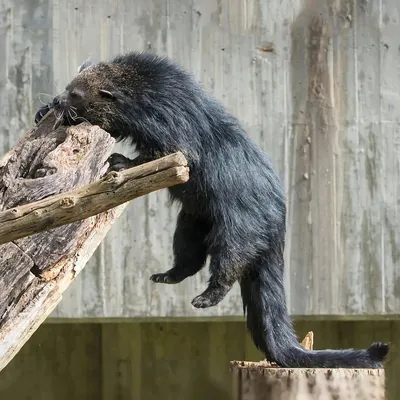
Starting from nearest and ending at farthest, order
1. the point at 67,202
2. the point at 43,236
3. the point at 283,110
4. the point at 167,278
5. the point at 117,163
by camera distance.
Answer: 1. the point at 67,202
2. the point at 43,236
3. the point at 117,163
4. the point at 167,278
5. the point at 283,110

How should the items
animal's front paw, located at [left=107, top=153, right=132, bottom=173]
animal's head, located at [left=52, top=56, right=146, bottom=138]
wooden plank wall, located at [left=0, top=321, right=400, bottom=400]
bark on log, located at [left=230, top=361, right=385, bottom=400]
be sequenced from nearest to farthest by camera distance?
bark on log, located at [left=230, top=361, right=385, bottom=400]
animal's front paw, located at [left=107, top=153, right=132, bottom=173]
animal's head, located at [left=52, top=56, right=146, bottom=138]
wooden plank wall, located at [left=0, top=321, right=400, bottom=400]

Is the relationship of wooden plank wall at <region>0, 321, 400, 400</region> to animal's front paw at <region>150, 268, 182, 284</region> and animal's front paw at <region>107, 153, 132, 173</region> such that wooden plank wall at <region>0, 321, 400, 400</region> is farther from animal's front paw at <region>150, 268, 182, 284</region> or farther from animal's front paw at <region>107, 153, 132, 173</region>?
animal's front paw at <region>107, 153, 132, 173</region>

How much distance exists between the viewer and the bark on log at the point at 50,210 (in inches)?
86.8

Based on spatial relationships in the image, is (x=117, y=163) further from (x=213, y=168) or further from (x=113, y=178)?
(x=113, y=178)

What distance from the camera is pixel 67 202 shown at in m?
2.19

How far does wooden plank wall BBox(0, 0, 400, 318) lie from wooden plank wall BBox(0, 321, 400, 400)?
99 centimetres

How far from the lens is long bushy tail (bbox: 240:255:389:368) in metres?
3.57

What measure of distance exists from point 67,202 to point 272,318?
5.79 ft

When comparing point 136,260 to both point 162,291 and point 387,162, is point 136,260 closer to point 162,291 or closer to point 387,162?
point 162,291

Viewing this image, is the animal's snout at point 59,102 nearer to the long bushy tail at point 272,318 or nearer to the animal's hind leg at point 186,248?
the animal's hind leg at point 186,248

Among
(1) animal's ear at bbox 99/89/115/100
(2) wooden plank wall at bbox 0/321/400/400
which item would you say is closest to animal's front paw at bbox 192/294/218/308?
(1) animal's ear at bbox 99/89/115/100

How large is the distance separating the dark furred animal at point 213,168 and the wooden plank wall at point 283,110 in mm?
1085

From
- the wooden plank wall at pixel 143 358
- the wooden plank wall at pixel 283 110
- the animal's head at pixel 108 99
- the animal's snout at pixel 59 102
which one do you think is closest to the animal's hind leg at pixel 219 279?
Result: the animal's head at pixel 108 99

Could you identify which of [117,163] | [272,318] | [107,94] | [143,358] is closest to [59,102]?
[107,94]
